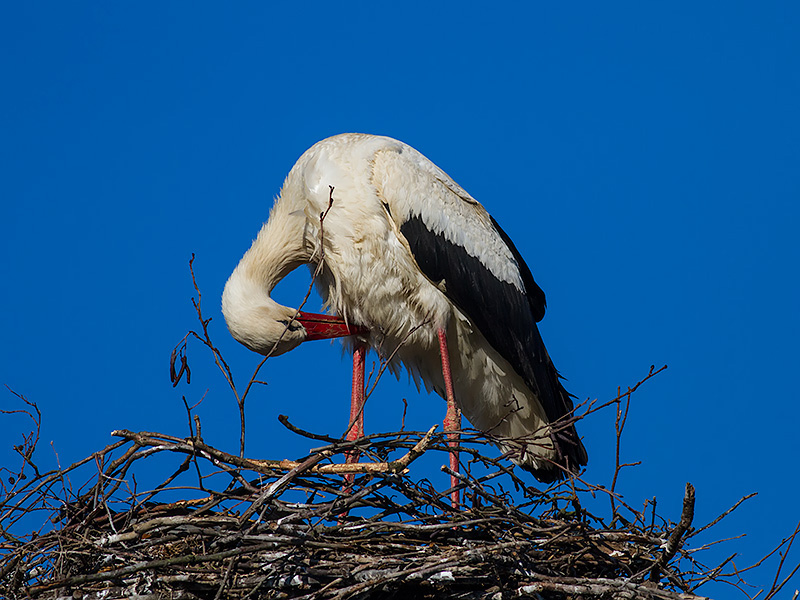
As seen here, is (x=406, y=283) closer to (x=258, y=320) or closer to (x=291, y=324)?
(x=291, y=324)

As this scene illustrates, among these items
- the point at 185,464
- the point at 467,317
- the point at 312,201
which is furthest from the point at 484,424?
the point at 185,464

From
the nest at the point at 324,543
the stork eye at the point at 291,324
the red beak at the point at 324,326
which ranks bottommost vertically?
the nest at the point at 324,543

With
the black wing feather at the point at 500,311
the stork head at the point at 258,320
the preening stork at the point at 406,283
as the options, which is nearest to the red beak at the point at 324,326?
the preening stork at the point at 406,283

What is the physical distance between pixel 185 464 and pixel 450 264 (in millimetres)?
2365

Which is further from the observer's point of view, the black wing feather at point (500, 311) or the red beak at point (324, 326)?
the red beak at point (324, 326)

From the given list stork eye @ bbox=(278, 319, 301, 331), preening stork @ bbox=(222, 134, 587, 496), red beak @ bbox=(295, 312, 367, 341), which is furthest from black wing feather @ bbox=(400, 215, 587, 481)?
stork eye @ bbox=(278, 319, 301, 331)

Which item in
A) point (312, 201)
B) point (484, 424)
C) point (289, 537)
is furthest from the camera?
point (484, 424)

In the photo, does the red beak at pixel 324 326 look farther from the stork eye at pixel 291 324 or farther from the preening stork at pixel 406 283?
the stork eye at pixel 291 324

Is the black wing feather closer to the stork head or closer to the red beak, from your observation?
the red beak

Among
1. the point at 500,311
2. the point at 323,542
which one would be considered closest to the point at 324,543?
the point at 323,542

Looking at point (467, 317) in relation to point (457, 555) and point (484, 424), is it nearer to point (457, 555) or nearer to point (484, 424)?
point (484, 424)

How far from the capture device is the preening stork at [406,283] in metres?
6.01

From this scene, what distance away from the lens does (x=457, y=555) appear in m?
4.22

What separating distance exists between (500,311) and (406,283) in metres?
0.71
